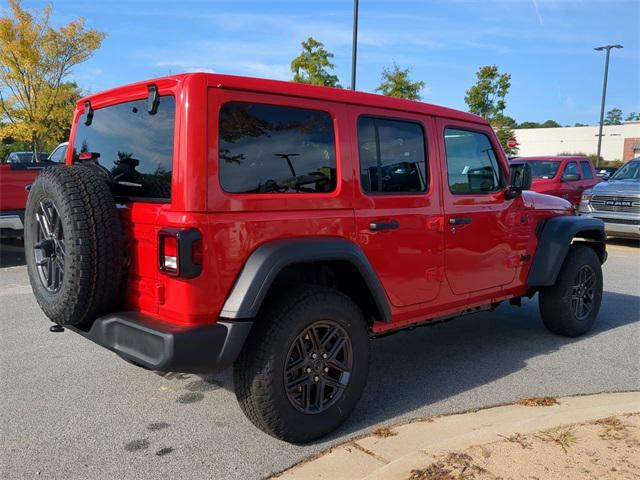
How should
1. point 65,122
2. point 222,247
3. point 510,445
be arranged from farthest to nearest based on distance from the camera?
point 65,122
point 510,445
point 222,247

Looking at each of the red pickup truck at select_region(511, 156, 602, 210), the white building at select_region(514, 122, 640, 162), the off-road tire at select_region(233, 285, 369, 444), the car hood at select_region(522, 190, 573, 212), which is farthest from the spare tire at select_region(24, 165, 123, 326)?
the white building at select_region(514, 122, 640, 162)

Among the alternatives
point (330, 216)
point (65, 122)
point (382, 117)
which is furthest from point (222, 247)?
point (65, 122)

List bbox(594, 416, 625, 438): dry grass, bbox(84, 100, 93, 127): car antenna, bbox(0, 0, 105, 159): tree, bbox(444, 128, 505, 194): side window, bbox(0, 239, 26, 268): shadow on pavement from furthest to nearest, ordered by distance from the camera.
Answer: bbox(0, 0, 105, 159): tree
bbox(0, 239, 26, 268): shadow on pavement
bbox(444, 128, 505, 194): side window
bbox(84, 100, 93, 127): car antenna
bbox(594, 416, 625, 438): dry grass

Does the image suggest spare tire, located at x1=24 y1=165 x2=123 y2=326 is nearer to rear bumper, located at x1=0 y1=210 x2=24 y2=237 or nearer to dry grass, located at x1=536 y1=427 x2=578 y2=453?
dry grass, located at x1=536 y1=427 x2=578 y2=453

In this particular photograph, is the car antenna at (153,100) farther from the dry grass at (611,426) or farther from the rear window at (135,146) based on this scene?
the dry grass at (611,426)

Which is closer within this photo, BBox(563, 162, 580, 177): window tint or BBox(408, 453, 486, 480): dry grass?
BBox(408, 453, 486, 480): dry grass

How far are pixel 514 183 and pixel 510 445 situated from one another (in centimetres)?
228

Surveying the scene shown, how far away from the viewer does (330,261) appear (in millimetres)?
3311

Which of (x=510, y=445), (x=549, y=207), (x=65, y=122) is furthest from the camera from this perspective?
(x=65, y=122)

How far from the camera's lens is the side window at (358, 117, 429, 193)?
3.52m

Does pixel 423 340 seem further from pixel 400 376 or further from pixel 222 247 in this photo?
pixel 222 247

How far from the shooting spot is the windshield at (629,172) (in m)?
12.0

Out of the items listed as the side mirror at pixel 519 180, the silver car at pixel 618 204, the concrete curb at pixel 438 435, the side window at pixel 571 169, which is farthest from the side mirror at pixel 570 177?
the concrete curb at pixel 438 435

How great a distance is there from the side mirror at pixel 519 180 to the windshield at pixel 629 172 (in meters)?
8.90
